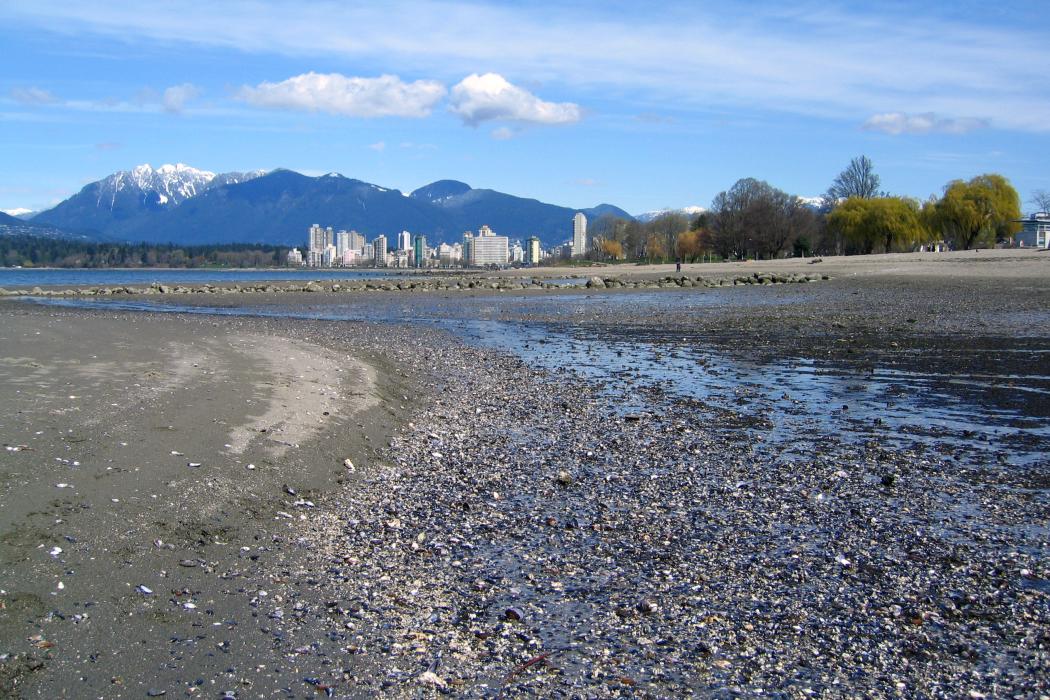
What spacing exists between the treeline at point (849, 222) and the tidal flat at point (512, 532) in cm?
9167

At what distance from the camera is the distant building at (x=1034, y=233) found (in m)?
98.6

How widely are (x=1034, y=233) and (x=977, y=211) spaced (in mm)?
15034

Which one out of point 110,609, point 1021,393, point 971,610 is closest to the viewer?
point 110,609

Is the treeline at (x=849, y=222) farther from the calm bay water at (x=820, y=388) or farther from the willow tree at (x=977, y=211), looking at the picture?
the calm bay water at (x=820, y=388)

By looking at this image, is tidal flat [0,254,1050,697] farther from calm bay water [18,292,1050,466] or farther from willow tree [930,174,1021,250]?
willow tree [930,174,1021,250]

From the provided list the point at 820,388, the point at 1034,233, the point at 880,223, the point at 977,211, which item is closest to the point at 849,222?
the point at 880,223

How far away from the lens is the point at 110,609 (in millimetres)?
6016

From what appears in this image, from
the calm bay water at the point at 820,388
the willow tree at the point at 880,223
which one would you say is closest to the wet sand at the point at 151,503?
the calm bay water at the point at 820,388

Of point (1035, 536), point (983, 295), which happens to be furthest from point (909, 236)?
point (1035, 536)

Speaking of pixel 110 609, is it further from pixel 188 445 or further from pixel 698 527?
pixel 698 527

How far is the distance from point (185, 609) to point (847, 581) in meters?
5.20

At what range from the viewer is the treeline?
326 ft

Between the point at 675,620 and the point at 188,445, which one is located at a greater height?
the point at 188,445

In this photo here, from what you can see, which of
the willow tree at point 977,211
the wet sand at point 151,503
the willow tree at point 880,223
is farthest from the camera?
the willow tree at point 880,223
